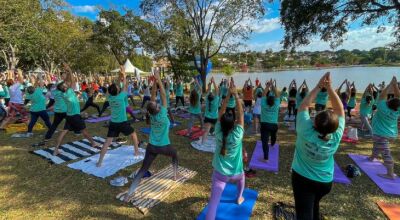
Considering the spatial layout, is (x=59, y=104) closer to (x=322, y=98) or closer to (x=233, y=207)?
(x=233, y=207)

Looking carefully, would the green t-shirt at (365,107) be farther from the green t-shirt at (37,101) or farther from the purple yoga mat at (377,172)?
the green t-shirt at (37,101)

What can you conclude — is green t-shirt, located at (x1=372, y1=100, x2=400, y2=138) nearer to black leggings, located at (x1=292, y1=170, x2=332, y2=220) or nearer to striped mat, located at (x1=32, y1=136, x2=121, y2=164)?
black leggings, located at (x1=292, y1=170, x2=332, y2=220)

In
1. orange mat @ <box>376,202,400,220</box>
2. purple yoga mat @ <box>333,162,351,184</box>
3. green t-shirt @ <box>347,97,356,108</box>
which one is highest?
green t-shirt @ <box>347,97,356,108</box>

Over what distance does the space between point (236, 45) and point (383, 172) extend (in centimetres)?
1695

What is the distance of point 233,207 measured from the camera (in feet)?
13.9

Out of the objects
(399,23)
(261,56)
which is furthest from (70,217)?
(261,56)

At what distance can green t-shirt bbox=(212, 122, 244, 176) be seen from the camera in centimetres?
351

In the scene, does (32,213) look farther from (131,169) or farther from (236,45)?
(236,45)

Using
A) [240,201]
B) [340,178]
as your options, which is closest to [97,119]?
[240,201]

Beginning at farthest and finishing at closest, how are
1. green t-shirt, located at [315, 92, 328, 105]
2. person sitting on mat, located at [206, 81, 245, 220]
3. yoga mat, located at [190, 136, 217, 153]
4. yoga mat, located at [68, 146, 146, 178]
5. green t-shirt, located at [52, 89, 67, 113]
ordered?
A: green t-shirt, located at [315, 92, 328, 105] → yoga mat, located at [190, 136, 217, 153] → green t-shirt, located at [52, 89, 67, 113] → yoga mat, located at [68, 146, 146, 178] → person sitting on mat, located at [206, 81, 245, 220]


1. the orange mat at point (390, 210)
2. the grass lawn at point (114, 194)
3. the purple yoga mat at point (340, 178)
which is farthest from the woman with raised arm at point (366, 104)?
the orange mat at point (390, 210)

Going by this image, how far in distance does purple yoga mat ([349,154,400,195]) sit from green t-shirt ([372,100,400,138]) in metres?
0.96

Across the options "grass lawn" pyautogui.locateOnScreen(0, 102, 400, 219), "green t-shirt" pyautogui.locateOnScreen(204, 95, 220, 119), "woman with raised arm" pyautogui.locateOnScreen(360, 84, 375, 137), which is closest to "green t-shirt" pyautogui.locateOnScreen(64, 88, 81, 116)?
"grass lawn" pyautogui.locateOnScreen(0, 102, 400, 219)

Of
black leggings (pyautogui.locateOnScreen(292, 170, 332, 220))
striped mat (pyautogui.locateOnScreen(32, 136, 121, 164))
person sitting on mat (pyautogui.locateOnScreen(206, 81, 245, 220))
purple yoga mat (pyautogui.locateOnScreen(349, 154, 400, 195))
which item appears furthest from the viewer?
striped mat (pyautogui.locateOnScreen(32, 136, 121, 164))
